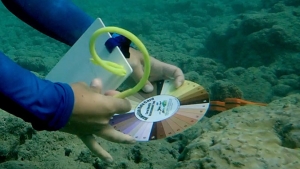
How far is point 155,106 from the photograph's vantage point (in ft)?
5.94

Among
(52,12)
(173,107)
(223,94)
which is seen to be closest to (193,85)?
(173,107)

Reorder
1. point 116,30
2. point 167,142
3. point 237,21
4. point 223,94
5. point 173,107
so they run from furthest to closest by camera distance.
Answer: point 237,21
point 223,94
point 167,142
point 173,107
point 116,30

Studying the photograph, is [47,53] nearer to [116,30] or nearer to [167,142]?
[167,142]

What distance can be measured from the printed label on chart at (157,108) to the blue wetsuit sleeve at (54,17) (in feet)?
2.00

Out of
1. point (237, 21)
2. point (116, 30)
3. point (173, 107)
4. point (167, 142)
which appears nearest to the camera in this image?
point (116, 30)

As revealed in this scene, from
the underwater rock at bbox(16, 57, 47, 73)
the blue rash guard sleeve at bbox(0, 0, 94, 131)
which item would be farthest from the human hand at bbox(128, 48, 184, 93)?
the underwater rock at bbox(16, 57, 47, 73)

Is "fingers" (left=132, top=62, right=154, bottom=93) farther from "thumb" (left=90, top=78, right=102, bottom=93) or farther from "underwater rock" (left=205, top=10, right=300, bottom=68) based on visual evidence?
"underwater rock" (left=205, top=10, right=300, bottom=68)

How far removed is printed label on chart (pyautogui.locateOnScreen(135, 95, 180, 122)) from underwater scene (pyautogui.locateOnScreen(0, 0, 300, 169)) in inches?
6.5

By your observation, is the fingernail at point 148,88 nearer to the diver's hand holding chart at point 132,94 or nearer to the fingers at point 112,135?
the diver's hand holding chart at point 132,94

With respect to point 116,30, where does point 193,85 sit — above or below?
below

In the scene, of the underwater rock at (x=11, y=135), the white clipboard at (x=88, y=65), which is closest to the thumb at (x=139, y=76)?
the white clipboard at (x=88, y=65)

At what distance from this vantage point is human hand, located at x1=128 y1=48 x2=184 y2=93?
1.89m

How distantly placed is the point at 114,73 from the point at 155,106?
42 centimetres

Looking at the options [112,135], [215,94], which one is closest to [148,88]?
[112,135]
